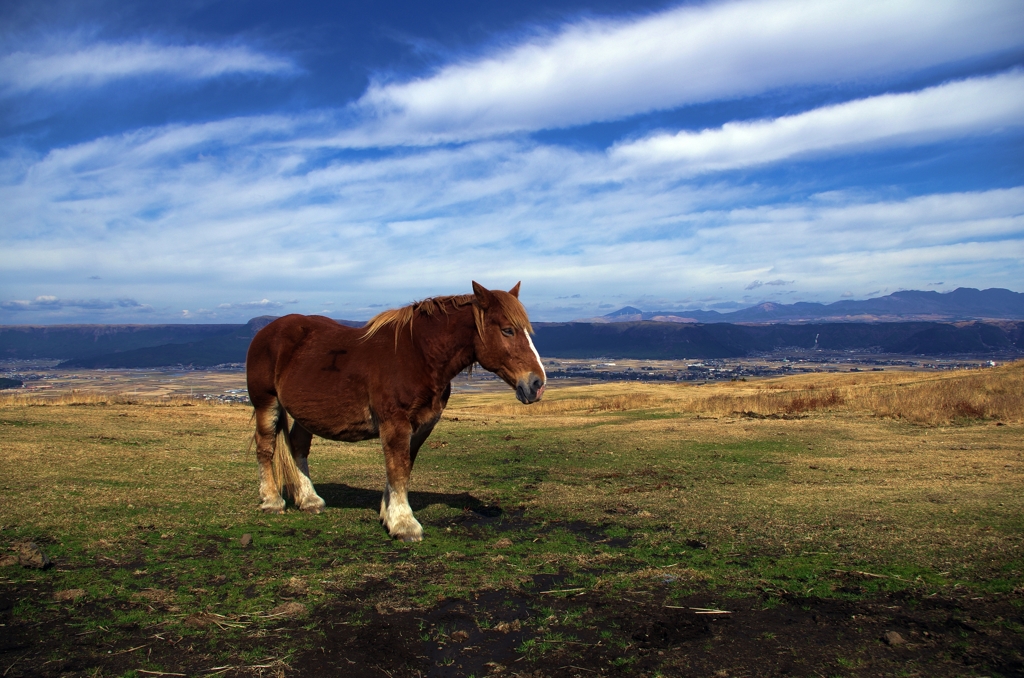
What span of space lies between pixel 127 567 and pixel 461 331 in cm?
440

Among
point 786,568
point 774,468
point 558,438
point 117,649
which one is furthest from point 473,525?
point 558,438

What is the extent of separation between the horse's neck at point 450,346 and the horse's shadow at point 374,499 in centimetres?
243

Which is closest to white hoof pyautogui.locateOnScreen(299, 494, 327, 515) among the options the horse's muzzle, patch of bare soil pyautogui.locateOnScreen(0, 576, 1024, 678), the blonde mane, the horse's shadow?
the horse's shadow

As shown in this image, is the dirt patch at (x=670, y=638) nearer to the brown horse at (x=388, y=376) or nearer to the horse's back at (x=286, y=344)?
the brown horse at (x=388, y=376)

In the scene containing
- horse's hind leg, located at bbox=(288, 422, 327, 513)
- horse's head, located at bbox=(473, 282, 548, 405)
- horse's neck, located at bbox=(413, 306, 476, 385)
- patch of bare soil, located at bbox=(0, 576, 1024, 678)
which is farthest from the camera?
horse's hind leg, located at bbox=(288, 422, 327, 513)

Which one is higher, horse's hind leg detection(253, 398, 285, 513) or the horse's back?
the horse's back

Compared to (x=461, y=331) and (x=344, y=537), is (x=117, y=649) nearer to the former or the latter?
(x=344, y=537)

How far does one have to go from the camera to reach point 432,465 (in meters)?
13.1

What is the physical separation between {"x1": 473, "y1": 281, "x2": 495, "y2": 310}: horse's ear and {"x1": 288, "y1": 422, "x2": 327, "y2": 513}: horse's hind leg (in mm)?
3224

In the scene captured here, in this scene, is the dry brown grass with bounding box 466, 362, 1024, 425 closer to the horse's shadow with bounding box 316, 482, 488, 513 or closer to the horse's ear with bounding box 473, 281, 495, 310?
the horse's shadow with bounding box 316, 482, 488, 513

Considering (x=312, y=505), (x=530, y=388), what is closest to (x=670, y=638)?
(x=530, y=388)

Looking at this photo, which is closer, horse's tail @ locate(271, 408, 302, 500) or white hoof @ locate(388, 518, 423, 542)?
white hoof @ locate(388, 518, 423, 542)

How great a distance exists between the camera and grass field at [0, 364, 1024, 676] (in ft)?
14.3

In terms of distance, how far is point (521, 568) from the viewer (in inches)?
250
